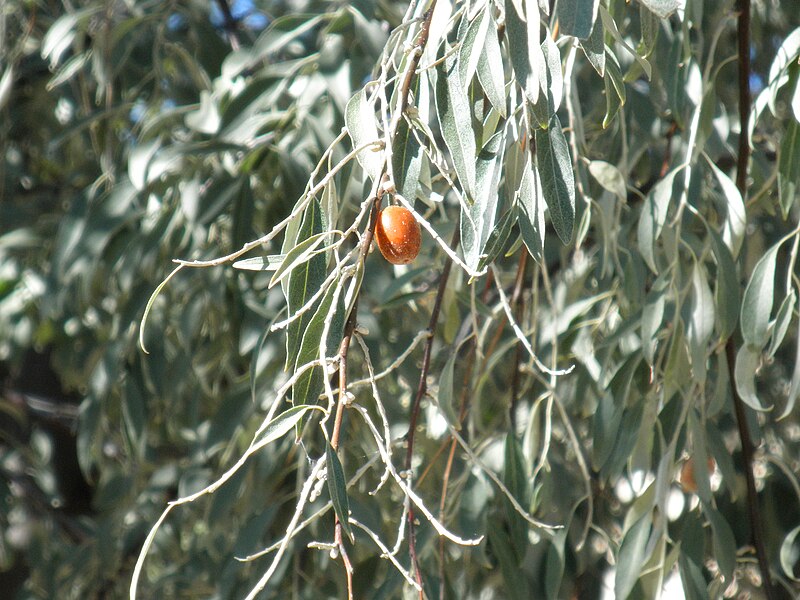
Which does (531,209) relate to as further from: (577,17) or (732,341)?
(732,341)

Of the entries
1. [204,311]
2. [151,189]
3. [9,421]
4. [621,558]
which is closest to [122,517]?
[204,311]


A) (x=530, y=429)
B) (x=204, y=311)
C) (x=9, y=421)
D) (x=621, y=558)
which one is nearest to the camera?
(x=621, y=558)

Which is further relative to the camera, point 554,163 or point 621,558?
point 621,558

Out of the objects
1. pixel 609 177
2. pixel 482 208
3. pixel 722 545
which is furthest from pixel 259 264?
pixel 722 545

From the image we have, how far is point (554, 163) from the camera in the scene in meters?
0.65

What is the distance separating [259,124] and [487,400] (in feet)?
1.68

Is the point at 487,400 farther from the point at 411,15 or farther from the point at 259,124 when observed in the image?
the point at 411,15

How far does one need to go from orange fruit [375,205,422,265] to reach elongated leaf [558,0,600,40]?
0.14 meters

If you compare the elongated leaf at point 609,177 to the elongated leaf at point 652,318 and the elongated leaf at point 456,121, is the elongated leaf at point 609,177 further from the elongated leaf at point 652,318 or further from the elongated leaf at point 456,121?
the elongated leaf at point 456,121

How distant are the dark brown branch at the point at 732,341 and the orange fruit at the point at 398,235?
1.57 feet

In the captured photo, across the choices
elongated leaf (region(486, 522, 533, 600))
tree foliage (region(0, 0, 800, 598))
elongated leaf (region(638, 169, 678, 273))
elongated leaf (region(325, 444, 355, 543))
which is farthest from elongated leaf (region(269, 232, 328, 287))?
elongated leaf (region(486, 522, 533, 600))

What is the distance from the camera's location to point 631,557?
875 millimetres

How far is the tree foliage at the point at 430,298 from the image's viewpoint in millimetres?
648

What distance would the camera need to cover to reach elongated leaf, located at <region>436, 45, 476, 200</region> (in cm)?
62
